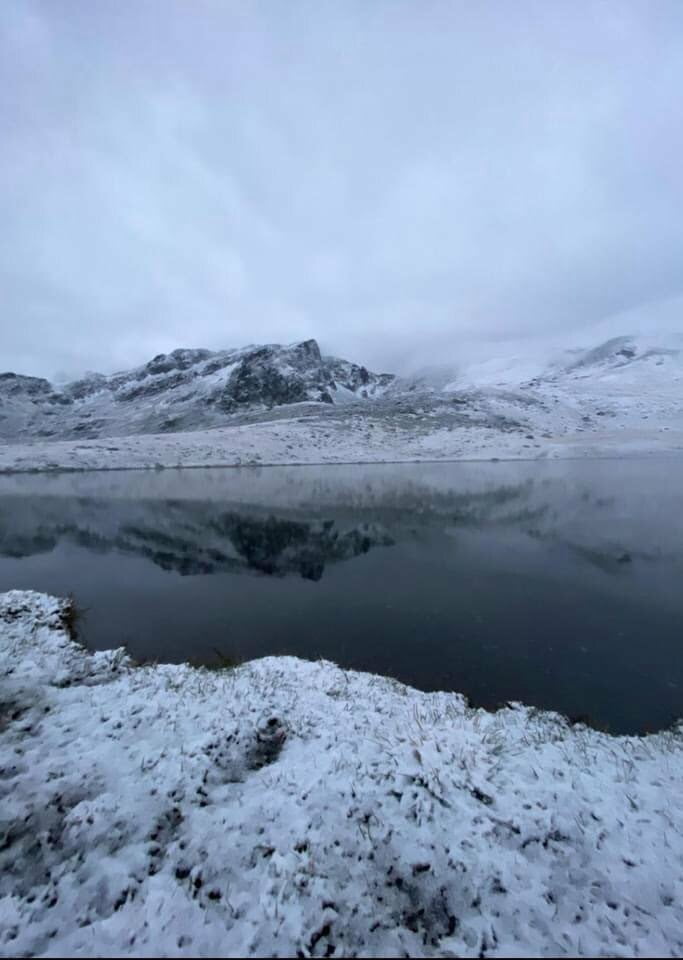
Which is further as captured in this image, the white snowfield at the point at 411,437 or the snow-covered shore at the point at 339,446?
the white snowfield at the point at 411,437

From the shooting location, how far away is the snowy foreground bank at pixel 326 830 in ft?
15.9

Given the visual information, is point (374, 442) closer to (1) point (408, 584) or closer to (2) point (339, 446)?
(2) point (339, 446)

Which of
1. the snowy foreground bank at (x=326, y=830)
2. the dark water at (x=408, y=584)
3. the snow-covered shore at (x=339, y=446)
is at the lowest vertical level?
the dark water at (x=408, y=584)

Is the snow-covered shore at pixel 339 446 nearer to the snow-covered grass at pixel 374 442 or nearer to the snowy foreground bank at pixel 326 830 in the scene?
the snow-covered grass at pixel 374 442

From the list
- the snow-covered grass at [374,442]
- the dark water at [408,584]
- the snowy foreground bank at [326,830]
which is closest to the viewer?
the snowy foreground bank at [326,830]

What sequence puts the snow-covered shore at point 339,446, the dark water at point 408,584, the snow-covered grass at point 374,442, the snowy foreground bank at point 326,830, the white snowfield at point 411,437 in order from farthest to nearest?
the white snowfield at point 411,437 → the snow-covered grass at point 374,442 → the snow-covered shore at point 339,446 → the dark water at point 408,584 → the snowy foreground bank at point 326,830

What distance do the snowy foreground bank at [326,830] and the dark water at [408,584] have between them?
3.26m

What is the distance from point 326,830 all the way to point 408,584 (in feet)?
45.8

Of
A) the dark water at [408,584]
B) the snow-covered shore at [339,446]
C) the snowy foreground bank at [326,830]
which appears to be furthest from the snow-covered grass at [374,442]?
the snowy foreground bank at [326,830]

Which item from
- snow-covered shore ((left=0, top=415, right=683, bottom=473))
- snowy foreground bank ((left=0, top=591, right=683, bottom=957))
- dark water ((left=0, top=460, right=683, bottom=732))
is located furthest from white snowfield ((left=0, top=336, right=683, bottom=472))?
snowy foreground bank ((left=0, top=591, right=683, bottom=957))

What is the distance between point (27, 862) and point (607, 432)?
437 ft

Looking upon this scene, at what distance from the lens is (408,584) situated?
64.5ft

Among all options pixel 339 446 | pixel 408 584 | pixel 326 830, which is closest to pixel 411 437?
pixel 339 446

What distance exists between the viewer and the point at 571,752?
796 centimetres
